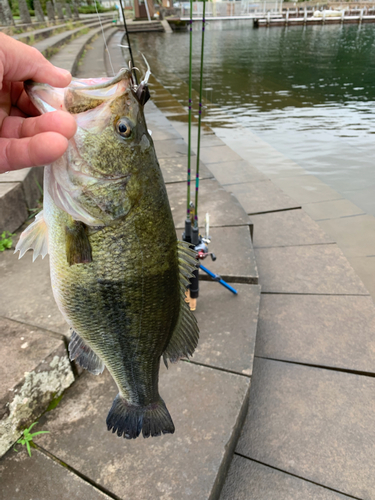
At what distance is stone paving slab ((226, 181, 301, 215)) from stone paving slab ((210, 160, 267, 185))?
0.67 ft

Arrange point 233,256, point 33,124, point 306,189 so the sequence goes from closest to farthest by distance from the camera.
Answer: point 33,124 → point 233,256 → point 306,189

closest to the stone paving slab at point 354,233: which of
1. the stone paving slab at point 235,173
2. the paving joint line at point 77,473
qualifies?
the stone paving slab at point 235,173

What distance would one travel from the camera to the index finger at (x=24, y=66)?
3.71 feet

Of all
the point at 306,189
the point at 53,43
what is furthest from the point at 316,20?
the point at 306,189

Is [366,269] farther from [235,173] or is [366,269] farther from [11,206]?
[11,206]

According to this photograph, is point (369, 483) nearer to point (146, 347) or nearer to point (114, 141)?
point (146, 347)

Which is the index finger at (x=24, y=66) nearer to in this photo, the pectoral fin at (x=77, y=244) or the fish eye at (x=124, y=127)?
the fish eye at (x=124, y=127)

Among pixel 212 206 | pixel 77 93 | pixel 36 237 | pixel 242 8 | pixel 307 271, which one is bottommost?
pixel 307 271

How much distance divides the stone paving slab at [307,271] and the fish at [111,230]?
256 cm

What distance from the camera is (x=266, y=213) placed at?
16.9 feet

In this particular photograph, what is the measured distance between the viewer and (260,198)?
556 centimetres

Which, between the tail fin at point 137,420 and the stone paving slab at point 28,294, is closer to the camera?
the tail fin at point 137,420

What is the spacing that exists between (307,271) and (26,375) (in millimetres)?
3094

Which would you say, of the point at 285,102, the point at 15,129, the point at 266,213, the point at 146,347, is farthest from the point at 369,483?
the point at 285,102
